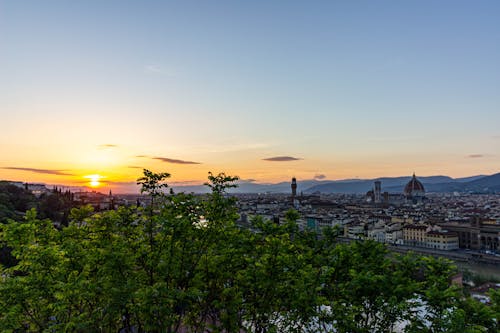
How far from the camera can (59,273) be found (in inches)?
229

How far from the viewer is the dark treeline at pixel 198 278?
18.1ft

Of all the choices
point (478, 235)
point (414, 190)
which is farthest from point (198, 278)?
point (414, 190)

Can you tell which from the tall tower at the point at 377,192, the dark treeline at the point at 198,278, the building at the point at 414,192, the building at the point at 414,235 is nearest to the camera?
the dark treeline at the point at 198,278

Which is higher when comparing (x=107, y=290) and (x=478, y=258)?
(x=107, y=290)

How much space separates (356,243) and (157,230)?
4019 mm

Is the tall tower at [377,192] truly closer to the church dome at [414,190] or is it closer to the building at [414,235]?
the church dome at [414,190]

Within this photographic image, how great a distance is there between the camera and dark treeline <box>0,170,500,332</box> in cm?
552

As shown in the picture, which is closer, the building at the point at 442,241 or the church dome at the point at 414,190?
the building at the point at 442,241

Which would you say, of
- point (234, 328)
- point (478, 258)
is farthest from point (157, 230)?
point (478, 258)

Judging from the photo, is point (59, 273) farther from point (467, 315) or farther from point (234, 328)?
point (467, 315)

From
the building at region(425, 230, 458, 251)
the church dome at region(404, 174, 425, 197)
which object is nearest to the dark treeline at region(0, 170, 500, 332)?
the building at region(425, 230, 458, 251)

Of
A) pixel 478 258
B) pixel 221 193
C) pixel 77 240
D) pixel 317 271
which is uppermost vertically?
pixel 221 193

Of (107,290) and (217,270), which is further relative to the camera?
(217,270)

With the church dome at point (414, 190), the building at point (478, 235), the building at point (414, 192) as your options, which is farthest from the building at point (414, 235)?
the church dome at point (414, 190)
